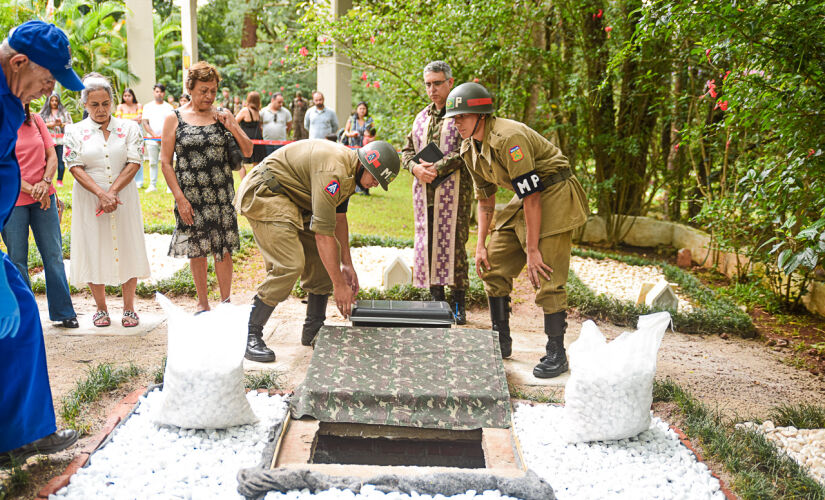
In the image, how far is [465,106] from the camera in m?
3.89

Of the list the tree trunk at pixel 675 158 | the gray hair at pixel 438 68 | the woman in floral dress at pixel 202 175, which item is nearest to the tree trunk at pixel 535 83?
the tree trunk at pixel 675 158

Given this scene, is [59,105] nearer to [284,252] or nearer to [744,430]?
[284,252]

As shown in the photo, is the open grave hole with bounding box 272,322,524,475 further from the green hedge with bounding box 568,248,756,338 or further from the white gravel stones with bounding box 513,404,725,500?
the green hedge with bounding box 568,248,756,338

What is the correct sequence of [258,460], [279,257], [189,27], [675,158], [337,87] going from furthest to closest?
[189,27] < [337,87] < [675,158] < [279,257] < [258,460]

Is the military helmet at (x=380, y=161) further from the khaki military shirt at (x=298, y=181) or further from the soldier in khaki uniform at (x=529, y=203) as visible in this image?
the soldier in khaki uniform at (x=529, y=203)

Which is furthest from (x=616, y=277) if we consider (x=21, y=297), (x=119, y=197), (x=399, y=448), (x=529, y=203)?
(x=21, y=297)

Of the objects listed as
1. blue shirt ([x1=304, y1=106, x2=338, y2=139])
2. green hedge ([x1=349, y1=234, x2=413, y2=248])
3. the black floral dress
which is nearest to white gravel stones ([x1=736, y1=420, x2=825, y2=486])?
the black floral dress

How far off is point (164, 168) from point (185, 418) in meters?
2.25

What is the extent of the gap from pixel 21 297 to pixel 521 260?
293cm

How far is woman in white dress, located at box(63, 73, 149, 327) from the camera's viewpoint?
4605 mm

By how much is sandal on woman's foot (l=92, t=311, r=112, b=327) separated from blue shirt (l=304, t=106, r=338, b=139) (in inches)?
275

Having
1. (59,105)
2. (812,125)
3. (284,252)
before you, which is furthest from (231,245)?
(59,105)

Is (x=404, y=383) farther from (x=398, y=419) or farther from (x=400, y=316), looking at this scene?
(x=400, y=316)

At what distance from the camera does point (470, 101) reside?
→ 12.8 feet
